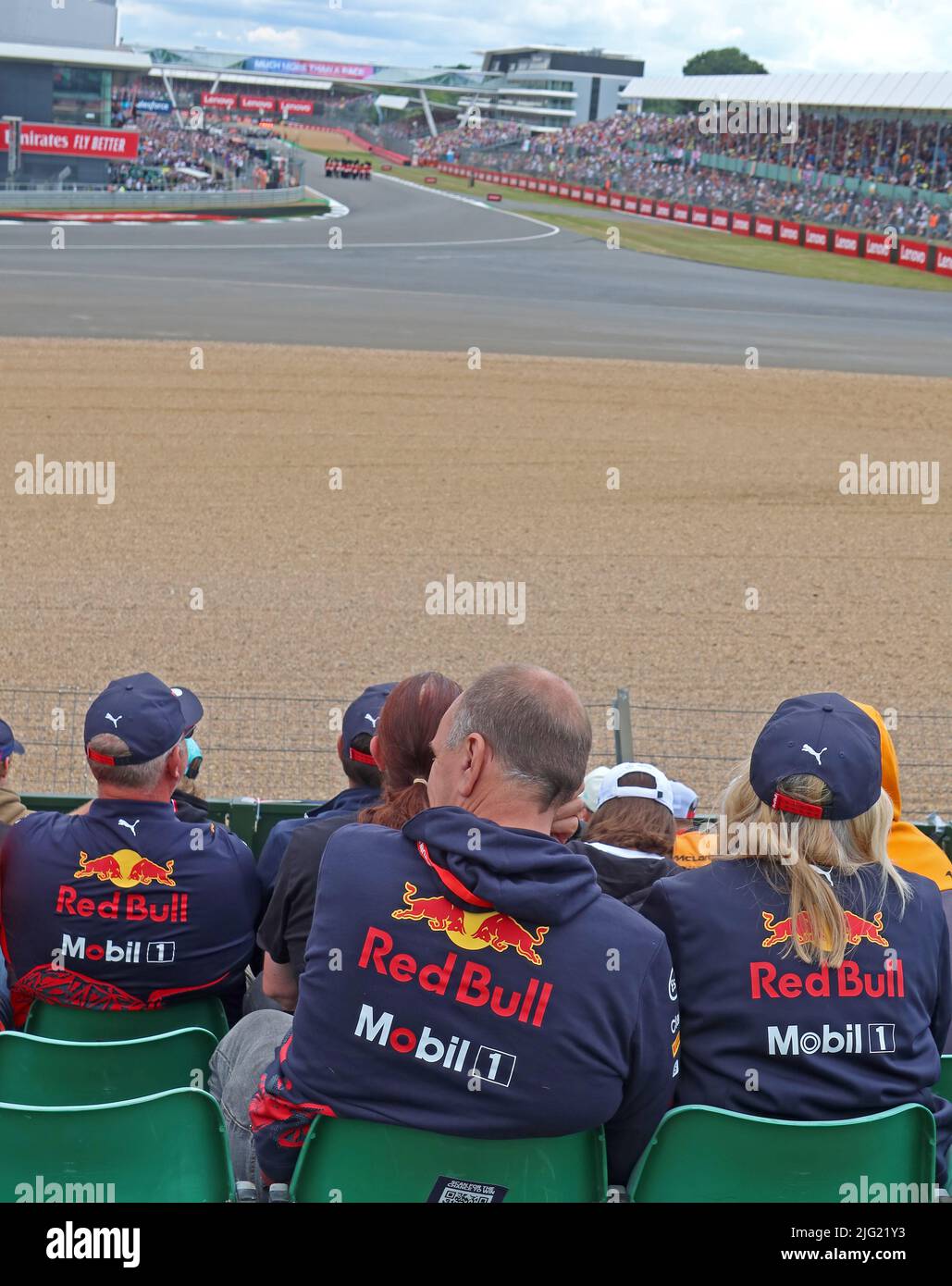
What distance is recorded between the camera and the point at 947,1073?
2842 mm

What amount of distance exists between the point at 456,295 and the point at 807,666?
750 inches

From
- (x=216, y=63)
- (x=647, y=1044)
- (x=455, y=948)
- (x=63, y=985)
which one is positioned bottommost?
(x=63, y=985)

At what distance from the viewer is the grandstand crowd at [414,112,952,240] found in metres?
43.8

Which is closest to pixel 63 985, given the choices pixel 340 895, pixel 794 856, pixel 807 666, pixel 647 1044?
pixel 340 895

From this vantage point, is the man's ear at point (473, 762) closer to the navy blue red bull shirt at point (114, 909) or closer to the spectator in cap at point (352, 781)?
the spectator in cap at point (352, 781)

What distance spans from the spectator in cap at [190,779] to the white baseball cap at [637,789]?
1.18 m

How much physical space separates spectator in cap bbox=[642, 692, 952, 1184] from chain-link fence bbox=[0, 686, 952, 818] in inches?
158

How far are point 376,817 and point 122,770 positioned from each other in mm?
739

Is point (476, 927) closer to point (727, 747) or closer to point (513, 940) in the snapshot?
point (513, 940)

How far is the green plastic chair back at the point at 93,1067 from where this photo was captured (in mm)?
2592

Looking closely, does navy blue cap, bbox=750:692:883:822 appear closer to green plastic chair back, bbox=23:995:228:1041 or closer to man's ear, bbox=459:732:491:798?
man's ear, bbox=459:732:491:798

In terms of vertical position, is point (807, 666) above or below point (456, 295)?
below

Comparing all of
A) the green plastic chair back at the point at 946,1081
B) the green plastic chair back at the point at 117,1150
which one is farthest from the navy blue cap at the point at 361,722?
the green plastic chair back at the point at 946,1081
